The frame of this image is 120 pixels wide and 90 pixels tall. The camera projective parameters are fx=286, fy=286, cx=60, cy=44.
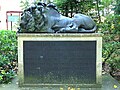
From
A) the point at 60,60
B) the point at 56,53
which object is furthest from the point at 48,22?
the point at 60,60

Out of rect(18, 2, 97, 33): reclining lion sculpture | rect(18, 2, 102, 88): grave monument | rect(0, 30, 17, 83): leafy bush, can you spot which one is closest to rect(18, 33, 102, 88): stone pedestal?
rect(18, 2, 102, 88): grave monument

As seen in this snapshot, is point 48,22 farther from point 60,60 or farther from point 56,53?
point 60,60

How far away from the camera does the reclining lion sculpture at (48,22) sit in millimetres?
6309

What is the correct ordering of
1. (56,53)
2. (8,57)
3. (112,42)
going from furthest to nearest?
1. (8,57)
2. (112,42)
3. (56,53)

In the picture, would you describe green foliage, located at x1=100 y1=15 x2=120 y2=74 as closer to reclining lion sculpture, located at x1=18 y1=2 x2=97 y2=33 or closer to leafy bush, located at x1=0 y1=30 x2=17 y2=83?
reclining lion sculpture, located at x1=18 y1=2 x2=97 y2=33

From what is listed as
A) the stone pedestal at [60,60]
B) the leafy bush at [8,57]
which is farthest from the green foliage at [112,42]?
the leafy bush at [8,57]

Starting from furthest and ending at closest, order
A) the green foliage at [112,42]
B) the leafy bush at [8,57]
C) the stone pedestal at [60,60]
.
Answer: the green foliage at [112,42] < the leafy bush at [8,57] < the stone pedestal at [60,60]

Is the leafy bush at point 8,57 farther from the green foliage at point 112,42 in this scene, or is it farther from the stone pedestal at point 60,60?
the green foliage at point 112,42

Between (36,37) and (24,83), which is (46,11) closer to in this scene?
(36,37)

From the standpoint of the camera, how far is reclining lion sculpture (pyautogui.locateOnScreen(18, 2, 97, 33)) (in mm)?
6309

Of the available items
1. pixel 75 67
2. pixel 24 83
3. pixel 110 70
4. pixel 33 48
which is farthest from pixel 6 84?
pixel 110 70

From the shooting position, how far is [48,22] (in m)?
6.39

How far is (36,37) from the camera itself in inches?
245

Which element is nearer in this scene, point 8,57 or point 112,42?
point 112,42
